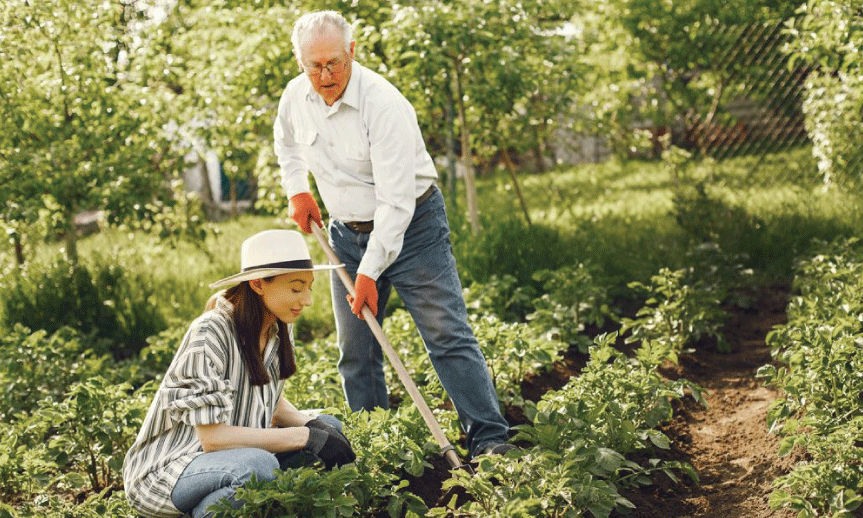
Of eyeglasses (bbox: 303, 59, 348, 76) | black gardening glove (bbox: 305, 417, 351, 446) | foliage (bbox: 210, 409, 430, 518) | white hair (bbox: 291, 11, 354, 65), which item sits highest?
white hair (bbox: 291, 11, 354, 65)

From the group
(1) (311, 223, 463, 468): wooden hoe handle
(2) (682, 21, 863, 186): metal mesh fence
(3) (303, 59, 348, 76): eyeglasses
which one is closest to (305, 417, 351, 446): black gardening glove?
(1) (311, 223, 463, 468): wooden hoe handle

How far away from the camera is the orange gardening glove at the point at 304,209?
14.4 ft

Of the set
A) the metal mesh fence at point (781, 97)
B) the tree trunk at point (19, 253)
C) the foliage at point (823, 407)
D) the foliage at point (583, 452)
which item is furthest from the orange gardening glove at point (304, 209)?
the metal mesh fence at point (781, 97)

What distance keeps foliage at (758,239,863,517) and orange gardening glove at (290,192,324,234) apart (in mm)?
1930

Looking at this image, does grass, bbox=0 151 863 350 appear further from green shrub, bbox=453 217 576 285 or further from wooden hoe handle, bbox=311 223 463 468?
wooden hoe handle, bbox=311 223 463 468

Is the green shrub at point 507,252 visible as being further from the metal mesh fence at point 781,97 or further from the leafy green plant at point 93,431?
the leafy green plant at point 93,431

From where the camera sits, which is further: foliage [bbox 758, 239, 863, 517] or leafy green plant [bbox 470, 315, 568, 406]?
leafy green plant [bbox 470, 315, 568, 406]

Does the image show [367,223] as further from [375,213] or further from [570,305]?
[570,305]

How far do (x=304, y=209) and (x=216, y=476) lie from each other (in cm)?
150

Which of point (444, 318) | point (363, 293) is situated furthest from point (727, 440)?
point (363, 293)

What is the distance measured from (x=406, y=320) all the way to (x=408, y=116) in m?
1.77

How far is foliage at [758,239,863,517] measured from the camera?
3188 millimetres

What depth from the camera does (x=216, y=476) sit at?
10.4 feet

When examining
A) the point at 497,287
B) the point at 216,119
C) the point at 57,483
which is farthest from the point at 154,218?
the point at 57,483
